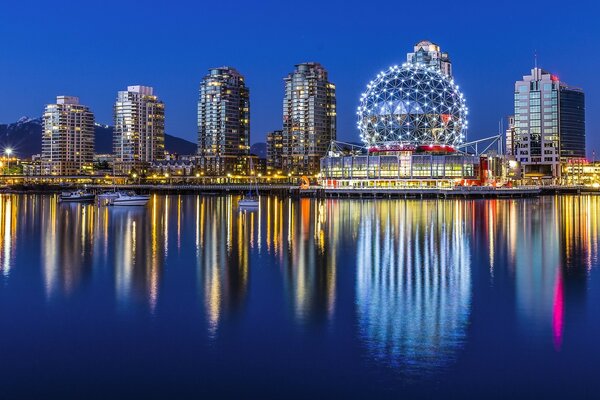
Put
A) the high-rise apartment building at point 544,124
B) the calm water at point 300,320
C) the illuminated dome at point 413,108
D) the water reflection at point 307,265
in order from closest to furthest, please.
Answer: the calm water at point 300,320
the water reflection at point 307,265
the illuminated dome at point 413,108
the high-rise apartment building at point 544,124

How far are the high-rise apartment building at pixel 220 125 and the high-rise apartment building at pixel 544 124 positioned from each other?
247 ft

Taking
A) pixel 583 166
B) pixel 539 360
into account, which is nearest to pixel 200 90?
pixel 583 166

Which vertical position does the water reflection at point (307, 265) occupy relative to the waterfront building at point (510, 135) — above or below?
below

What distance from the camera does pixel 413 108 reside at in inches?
4496

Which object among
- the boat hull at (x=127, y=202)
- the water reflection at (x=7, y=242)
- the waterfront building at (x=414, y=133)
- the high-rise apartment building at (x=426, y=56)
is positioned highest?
the high-rise apartment building at (x=426, y=56)

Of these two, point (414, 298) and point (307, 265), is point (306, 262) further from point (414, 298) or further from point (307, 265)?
point (414, 298)

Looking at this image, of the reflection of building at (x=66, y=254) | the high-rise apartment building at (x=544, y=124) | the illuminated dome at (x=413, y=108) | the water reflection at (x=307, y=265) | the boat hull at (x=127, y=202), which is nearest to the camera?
the water reflection at (x=307, y=265)

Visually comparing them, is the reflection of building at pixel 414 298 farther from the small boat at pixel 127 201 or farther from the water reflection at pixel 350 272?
the small boat at pixel 127 201

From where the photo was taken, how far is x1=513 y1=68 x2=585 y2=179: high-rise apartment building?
16762 centimetres

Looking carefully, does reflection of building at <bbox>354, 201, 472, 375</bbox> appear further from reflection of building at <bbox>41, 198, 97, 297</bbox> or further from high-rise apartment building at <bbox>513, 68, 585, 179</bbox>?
high-rise apartment building at <bbox>513, 68, 585, 179</bbox>

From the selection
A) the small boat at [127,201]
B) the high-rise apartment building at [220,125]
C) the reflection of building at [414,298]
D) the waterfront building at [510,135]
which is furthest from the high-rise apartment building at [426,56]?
the reflection of building at [414,298]

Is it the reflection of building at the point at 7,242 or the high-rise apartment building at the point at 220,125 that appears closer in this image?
the reflection of building at the point at 7,242

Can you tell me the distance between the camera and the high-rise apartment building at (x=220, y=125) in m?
193

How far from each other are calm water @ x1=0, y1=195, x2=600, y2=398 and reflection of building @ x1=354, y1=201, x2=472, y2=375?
8 cm
